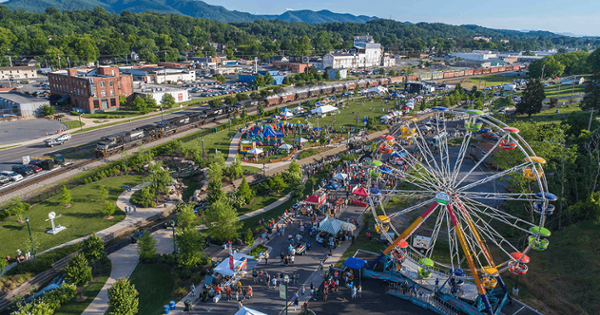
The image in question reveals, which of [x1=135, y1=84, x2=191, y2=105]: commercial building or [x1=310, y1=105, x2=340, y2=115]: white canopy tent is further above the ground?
[x1=135, y1=84, x2=191, y2=105]: commercial building

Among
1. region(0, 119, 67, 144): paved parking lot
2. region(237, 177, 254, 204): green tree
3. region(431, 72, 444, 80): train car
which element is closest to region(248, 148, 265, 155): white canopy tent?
region(237, 177, 254, 204): green tree

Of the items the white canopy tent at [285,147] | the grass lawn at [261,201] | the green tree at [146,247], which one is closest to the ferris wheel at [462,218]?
the grass lawn at [261,201]

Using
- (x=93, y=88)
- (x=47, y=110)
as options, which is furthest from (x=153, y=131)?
(x=47, y=110)

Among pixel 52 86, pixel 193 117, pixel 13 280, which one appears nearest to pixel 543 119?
pixel 193 117

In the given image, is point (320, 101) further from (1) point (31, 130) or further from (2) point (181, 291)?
(2) point (181, 291)

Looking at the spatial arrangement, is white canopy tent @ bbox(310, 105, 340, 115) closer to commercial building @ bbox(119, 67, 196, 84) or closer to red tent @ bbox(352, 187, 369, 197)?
red tent @ bbox(352, 187, 369, 197)

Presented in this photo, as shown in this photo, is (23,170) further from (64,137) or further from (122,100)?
(122,100)
